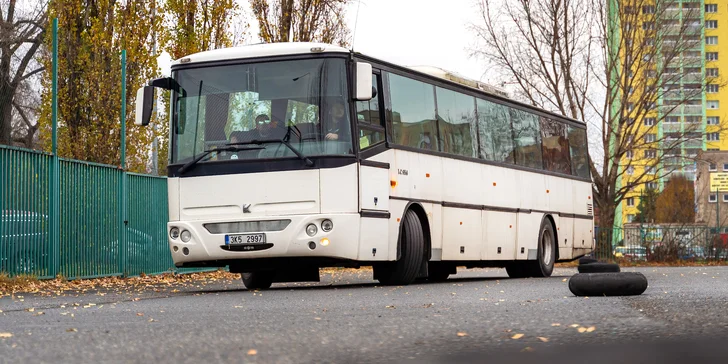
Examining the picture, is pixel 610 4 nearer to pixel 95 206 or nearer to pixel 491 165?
pixel 491 165

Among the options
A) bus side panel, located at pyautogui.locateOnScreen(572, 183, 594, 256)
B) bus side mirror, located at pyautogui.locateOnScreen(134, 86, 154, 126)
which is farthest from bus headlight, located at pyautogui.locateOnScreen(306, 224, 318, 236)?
bus side panel, located at pyautogui.locateOnScreen(572, 183, 594, 256)

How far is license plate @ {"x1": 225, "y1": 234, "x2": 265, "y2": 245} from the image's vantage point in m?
15.2

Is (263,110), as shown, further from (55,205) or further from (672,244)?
(672,244)

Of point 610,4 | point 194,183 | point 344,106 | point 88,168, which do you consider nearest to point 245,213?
point 194,183

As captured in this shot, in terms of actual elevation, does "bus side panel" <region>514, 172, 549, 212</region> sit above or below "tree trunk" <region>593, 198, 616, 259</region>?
above

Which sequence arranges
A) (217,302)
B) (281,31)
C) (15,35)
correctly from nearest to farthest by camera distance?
(217,302)
(281,31)
(15,35)

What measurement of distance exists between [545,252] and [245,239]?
964 cm

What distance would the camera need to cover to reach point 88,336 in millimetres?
7309

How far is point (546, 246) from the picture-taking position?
23578 millimetres

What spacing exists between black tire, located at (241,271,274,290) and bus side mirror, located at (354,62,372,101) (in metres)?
3.43

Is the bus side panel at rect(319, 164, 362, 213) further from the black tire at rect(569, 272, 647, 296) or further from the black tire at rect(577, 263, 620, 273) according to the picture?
the black tire at rect(569, 272, 647, 296)

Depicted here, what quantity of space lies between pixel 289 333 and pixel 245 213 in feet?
27.3

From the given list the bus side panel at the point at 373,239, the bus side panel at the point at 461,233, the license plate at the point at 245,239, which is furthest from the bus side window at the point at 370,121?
the bus side panel at the point at 461,233

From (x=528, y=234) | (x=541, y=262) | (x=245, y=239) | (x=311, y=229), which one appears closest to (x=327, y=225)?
(x=311, y=229)
